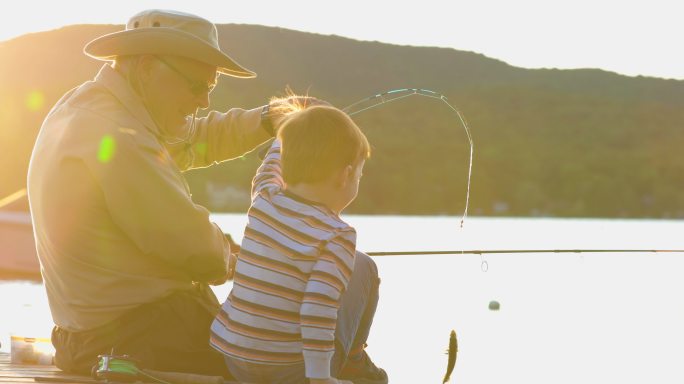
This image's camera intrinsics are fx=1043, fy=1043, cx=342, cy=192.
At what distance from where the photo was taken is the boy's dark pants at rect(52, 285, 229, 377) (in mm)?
3438

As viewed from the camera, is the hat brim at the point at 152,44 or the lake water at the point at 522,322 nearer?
the hat brim at the point at 152,44

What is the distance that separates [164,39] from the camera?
347 cm

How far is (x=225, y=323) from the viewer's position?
334 centimetres

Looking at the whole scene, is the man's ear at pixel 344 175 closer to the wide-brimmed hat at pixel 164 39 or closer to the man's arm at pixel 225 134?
the wide-brimmed hat at pixel 164 39

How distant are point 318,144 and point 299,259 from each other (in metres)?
0.35

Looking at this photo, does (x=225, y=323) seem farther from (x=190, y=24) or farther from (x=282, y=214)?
(x=190, y=24)

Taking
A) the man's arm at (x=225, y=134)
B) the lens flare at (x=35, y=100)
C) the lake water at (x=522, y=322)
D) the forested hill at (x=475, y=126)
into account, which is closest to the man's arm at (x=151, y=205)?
the man's arm at (x=225, y=134)

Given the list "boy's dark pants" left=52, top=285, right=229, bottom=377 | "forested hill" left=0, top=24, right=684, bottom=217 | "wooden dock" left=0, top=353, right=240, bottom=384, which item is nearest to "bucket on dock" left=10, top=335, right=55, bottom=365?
"wooden dock" left=0, top=353, right=240, bottom=384

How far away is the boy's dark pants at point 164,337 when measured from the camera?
3.44 metres

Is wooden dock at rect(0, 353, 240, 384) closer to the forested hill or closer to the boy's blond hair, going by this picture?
the boy's blond hair

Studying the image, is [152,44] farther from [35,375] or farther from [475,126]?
[475,126]

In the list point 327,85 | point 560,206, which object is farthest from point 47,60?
point 560,206

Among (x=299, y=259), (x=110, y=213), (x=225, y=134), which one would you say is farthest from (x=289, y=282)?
(x=225, y=134)

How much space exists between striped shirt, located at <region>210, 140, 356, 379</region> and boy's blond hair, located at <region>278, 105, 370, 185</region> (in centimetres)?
10
